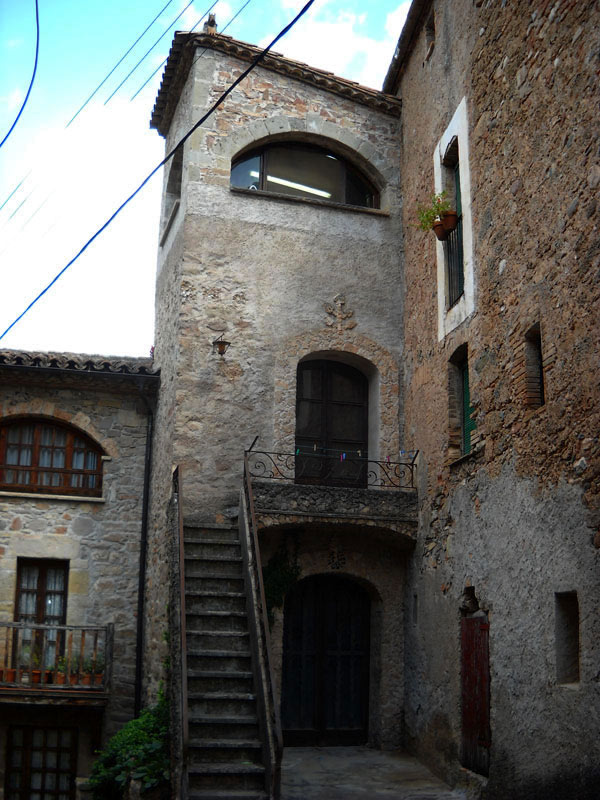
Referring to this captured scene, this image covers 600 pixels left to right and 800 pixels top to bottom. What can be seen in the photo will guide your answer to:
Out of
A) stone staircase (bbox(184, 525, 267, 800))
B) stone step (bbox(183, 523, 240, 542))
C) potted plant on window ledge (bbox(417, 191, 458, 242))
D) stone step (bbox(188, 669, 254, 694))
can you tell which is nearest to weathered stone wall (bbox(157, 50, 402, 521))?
stone step (bbox(183, 523, 240, 542))

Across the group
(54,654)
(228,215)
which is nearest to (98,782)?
(54,654)

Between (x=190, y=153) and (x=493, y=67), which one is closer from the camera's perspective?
(x=493, y=67)

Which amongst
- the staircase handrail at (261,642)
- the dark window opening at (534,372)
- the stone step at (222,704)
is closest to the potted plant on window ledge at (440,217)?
the dark window opening at (534,372)

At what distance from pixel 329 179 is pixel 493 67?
3.92m

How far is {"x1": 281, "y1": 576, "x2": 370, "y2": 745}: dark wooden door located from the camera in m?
10.9

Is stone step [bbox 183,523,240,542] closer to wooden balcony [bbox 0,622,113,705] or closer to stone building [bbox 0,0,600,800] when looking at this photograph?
stone building [bbox 0,0,600,800]

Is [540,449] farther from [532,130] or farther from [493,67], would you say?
[493,67]

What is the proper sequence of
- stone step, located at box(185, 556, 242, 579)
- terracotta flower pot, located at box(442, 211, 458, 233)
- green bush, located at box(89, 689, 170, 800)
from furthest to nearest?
terracotta flower pot, located at box(442, 211, 458, 233)
stone step, located at box(185, 556, 242, 579)
green bush, located at box(89, 689, 170, 800)

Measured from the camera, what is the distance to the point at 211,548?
1005cm

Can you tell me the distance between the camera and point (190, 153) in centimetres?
1182

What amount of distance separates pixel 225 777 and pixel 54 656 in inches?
193

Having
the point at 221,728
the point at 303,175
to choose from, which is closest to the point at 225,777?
the point at 221,728

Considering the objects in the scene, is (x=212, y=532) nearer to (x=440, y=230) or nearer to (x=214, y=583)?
(x=214, y=583)

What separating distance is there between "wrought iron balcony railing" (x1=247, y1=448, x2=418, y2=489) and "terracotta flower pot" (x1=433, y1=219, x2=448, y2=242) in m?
2.68
